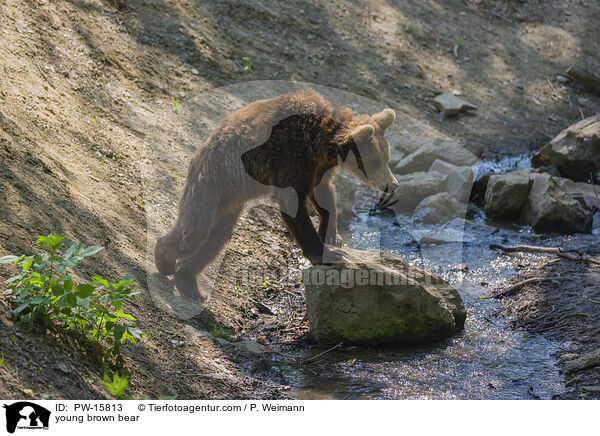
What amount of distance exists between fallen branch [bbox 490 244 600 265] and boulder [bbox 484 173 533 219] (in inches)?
43.5

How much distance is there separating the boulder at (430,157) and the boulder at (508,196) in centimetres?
145

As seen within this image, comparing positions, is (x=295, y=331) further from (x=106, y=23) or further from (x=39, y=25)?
(x=106, y=23)

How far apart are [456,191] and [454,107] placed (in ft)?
11.7

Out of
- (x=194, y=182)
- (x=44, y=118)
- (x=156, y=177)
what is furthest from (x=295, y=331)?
(x=44, y=118)

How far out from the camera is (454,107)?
40.8 feet

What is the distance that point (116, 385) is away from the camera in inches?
140

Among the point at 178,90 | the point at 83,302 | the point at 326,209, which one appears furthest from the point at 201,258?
the point at 178,90

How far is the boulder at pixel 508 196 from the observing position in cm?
894

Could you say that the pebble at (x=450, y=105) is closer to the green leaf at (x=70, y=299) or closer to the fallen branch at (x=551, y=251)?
the fallen branch at (x=551, y=251)

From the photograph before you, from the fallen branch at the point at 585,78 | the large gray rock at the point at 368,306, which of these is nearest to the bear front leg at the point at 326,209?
the large gray rock at the point at 368,306

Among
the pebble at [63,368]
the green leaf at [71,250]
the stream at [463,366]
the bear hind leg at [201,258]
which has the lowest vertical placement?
the stream at [463,366]

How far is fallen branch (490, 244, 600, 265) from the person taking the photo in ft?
22.7

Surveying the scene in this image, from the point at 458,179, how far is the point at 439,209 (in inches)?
36.3

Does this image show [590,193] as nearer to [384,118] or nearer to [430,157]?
[430,157]
